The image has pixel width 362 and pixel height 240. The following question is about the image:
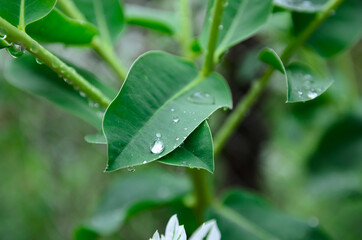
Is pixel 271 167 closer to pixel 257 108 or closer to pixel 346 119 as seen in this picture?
pixel 257 108

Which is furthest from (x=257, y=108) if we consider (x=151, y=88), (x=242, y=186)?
(x=151, y=88)

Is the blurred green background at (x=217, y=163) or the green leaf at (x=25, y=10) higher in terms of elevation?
the green leaf at (x=25, y=10)

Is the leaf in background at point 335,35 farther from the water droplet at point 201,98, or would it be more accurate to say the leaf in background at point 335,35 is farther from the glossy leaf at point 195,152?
the glossy leaf at point 195,152

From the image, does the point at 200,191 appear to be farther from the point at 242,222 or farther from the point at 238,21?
the point at 238,21

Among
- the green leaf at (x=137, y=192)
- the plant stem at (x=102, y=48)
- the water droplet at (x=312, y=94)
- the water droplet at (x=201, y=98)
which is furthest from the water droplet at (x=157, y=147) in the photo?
the green leaf at (x=137, y=192)

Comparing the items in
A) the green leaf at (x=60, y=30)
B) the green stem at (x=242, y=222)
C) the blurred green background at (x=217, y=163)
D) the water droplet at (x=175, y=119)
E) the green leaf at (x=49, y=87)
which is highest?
the green leaf at (x=60, y=30)

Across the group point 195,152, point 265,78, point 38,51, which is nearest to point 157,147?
point 195,152

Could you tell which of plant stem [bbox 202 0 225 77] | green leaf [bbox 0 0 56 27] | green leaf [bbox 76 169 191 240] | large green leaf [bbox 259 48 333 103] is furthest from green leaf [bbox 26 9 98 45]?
green leaf [bbox 76 169 191 240]

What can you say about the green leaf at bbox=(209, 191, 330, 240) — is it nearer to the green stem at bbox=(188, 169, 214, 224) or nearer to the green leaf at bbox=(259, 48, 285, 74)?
the green stem at bbox=(188, 169, 214, 224)
